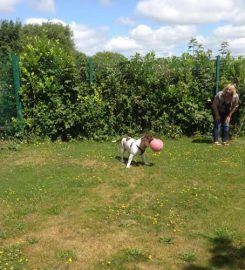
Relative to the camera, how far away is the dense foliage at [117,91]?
1243 centimetres

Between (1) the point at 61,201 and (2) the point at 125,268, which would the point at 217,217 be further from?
(1) the point at 61,201

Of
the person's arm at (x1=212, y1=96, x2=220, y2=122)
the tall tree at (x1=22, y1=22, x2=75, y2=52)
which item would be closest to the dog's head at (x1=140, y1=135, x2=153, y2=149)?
the person's arm at (x1=212, y1=96, x2=220, y2=122)

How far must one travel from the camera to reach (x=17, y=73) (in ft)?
Result: 40.5

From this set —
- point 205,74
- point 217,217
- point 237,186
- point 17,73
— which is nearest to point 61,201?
point 217,217

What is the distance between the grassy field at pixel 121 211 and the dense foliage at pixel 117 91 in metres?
2.00

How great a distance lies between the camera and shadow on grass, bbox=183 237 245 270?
525 centimetres

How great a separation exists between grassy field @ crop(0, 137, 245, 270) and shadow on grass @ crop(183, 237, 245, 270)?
0.01 m

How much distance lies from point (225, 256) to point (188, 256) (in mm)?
463

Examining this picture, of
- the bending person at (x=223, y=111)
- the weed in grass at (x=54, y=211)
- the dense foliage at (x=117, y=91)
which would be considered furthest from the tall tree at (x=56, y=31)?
the weed in grass at (x=54, y=211)

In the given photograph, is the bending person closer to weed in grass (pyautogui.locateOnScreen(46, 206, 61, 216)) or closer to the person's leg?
the person's leg

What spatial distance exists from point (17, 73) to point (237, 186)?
23.3ft

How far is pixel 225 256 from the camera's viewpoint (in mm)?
5496

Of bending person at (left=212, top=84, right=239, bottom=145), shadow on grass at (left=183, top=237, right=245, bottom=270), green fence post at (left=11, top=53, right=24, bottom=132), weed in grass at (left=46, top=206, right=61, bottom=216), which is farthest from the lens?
green fence post at (left=11, top=53, right=24, bottom=132)

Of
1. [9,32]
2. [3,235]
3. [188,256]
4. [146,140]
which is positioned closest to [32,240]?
[3,235]
